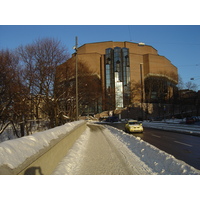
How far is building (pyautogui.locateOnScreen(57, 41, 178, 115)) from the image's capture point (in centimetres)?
8010

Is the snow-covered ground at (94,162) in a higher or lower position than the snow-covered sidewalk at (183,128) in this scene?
higher

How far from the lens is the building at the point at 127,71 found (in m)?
80.1

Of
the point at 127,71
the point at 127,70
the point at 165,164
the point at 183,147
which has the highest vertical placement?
the point at 127,70

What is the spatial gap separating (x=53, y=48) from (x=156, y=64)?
68.7 m

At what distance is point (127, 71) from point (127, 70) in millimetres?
425

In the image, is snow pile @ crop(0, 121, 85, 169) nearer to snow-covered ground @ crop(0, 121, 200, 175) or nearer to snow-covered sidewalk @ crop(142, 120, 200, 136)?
snow-covered ground @ crop(0, 121, 200, 175)

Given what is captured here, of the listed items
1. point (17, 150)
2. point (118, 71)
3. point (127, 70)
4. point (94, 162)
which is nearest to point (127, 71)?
point (127, 70)

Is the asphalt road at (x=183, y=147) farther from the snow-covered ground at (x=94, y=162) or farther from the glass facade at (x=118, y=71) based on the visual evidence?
the glass facade at (x=118, y=71)

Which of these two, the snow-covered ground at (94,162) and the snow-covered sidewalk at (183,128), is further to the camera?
the snow-covered sidewalk at (183,128)

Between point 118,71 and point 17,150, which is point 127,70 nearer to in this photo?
point 118,71

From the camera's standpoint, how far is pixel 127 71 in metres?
84.9

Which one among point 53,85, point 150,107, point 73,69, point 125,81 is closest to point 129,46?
point 125,81

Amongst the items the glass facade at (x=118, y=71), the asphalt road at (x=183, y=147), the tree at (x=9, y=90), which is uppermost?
the glass facade at (x=118, y=71)

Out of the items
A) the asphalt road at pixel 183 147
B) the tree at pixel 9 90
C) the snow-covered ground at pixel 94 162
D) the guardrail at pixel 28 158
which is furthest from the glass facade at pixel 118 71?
the guardrail at pixel 28 158
